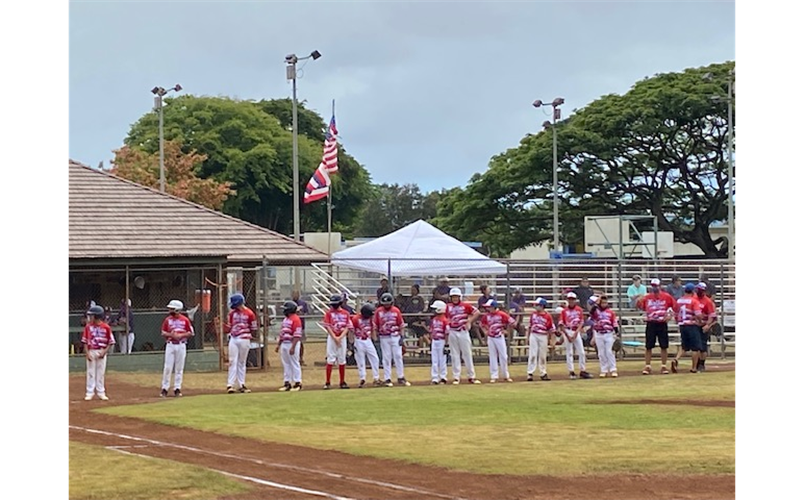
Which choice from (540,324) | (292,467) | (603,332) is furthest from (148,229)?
(292,467)

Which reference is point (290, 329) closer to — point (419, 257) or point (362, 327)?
point (362, 327)

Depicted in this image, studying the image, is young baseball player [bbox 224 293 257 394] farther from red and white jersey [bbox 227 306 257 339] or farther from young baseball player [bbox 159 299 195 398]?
young baseball player [bbox 159 299 195 398]

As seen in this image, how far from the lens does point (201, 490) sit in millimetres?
12023

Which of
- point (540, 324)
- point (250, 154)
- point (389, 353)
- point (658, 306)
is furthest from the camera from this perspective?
point (250, 154)

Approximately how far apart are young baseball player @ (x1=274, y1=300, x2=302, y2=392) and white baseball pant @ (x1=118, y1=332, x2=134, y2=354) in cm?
596

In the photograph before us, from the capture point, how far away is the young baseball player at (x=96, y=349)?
2236 cm

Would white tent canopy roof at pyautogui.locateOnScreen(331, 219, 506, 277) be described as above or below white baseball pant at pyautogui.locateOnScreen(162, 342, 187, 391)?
above

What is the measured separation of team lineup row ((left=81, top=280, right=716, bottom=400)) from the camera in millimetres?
23078

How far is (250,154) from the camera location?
75.0 meters

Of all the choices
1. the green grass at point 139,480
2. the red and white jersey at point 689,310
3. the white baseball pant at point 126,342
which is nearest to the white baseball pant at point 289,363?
the white baseball pant at point 126,342

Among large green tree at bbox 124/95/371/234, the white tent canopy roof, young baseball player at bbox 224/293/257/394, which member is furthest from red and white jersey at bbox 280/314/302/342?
large green tree at bbox 124/95/371/234

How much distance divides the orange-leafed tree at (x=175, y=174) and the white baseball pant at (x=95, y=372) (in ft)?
139

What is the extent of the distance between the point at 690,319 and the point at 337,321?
8.15 m
